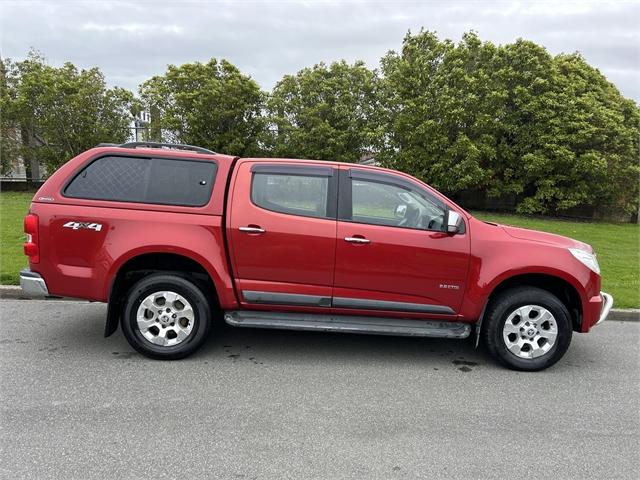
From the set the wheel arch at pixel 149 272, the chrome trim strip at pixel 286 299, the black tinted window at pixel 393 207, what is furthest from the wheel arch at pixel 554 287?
the wheel arch at pixel 149 272

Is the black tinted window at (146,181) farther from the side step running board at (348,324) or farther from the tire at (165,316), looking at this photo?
the side step running board at (348,324)

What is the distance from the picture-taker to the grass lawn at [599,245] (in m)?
6.58

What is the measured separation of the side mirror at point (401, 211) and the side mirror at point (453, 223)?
1.29 feet

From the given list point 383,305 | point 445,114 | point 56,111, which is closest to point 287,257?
point 383,305

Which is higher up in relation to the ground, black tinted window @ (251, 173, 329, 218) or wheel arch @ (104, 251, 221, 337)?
black tinted window @ (251, 173, 329, 218)

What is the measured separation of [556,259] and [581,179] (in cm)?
1470

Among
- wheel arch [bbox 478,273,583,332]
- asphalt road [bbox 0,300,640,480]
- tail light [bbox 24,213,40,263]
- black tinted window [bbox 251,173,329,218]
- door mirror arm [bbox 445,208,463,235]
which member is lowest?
asphalt road [bbox 0,300,640,480]

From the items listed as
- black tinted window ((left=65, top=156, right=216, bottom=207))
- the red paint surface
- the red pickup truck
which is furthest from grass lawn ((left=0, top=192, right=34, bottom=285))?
black tinted window ((left=65, top=156, right=216, bottom=207))

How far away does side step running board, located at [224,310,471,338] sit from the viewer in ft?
13.6

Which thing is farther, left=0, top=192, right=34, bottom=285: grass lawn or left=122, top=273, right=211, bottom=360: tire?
left=0, top=192, right=34, bottom=285: grass lawn

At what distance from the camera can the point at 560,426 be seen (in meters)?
3.26

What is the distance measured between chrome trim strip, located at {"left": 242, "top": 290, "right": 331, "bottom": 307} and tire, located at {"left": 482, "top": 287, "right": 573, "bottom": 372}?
157 centimetres

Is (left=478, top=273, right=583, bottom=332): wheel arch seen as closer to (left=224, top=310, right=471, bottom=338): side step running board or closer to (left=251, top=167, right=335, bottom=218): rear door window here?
(left=224, top=310, right=471, bottom=338): side step running board

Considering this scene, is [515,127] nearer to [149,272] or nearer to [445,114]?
[445,114]
